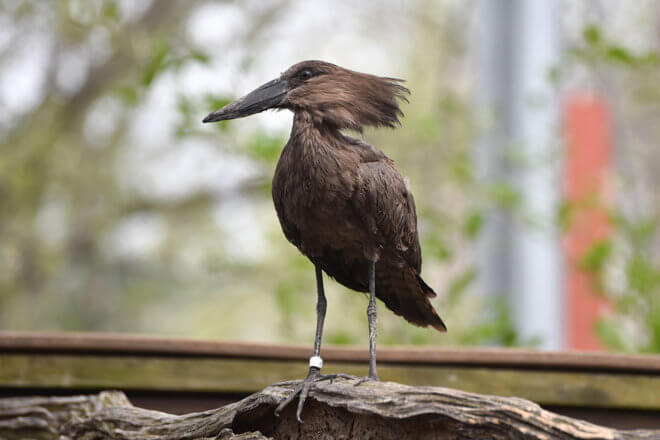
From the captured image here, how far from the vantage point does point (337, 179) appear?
146cm

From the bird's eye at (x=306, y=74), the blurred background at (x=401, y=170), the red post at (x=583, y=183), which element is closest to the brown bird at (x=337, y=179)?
the bird's eye at (x=306, y=74)

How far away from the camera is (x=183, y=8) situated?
4992 mm

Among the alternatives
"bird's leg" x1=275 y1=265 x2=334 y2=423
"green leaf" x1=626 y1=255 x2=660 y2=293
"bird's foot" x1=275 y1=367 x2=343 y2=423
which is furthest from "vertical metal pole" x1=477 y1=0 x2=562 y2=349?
"bird's foot" x1=275 y1=367 x2=343 y2=423

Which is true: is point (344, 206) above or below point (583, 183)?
below

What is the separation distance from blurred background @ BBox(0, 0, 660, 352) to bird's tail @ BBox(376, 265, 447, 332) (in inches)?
46.6

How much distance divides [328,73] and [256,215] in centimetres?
357

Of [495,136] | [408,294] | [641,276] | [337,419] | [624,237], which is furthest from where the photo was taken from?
[495,136]

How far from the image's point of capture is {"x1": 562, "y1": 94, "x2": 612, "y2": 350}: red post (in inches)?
150

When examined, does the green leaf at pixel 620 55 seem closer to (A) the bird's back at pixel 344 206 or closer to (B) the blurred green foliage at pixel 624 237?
(B) the blurred green foliage at pixel 624 237

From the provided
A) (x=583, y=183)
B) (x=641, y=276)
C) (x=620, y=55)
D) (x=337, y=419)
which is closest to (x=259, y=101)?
(x=337, y=419)

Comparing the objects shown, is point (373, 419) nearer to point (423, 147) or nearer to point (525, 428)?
point (525, 428)

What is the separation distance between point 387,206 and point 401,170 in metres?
1.86

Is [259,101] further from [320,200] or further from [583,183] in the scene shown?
[583,183]

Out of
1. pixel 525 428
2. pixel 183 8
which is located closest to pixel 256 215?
pixel 183 8
